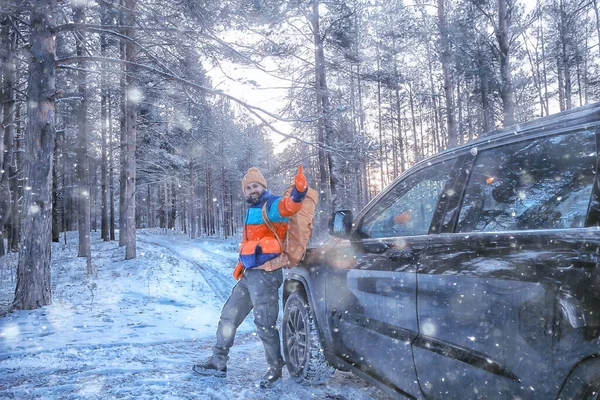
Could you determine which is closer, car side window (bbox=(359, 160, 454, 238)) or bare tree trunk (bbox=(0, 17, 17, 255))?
car side window (bbox=(359, 160, 454, 238))

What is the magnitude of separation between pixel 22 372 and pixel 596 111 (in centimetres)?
524

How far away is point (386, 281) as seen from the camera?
268cm

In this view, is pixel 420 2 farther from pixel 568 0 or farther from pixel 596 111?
pixel 596 111

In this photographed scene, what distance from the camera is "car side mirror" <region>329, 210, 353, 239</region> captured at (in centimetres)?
322

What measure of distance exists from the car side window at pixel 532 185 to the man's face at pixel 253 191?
2.23 m

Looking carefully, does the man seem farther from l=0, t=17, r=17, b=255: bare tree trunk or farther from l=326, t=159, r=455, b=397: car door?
l=0, t=17, r=17, b=255: bare tree trunk

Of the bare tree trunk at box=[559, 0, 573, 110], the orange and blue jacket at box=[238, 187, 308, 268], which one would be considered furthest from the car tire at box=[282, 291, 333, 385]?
the bare tree trunk at box=[559, 0, 573, 110]

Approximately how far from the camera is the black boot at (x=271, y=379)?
3.80 meters

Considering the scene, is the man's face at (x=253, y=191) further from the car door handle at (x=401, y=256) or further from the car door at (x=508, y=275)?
the car door at (x=508, y=275)

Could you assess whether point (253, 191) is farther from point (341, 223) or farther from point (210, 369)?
point (210, 369)

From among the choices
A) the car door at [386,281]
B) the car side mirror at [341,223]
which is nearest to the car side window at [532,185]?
the car door at [386,281]

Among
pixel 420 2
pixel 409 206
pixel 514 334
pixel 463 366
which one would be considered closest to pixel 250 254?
pixel 409 206

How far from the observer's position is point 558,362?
1516 millimetres

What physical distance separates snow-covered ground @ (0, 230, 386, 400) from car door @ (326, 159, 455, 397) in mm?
833
